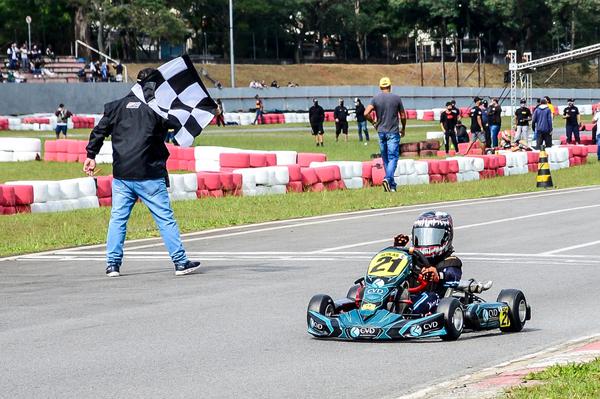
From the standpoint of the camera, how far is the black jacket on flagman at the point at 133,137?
10.6 meters

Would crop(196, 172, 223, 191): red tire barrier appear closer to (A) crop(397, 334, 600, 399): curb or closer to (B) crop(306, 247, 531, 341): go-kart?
(B) crop(306, 247, 531, 341): go-kart

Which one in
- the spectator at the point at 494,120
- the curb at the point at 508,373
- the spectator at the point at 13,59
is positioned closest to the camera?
the curb at the point at 508,373

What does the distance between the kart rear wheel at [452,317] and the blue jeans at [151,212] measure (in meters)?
3.65

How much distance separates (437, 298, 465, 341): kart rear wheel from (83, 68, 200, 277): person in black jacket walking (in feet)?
12.0

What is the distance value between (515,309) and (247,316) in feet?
6.01

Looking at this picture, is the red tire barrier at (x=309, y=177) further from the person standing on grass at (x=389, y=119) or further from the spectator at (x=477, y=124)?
the spectator at (x=477, y=124)

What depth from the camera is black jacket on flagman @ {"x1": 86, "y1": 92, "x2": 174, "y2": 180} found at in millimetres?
10594

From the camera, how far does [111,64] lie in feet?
198

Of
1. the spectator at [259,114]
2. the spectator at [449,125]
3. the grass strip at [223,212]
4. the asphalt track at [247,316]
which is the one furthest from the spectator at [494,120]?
the spectator at [259,114]

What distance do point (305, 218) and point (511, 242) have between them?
3794mm

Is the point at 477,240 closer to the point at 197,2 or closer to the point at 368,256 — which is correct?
the point at 368,256

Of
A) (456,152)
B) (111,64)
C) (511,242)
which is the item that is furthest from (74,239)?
(111,64)

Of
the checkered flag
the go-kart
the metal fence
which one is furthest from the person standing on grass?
the metal fence

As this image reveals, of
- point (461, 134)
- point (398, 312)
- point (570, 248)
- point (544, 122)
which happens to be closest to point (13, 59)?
point (461, 134)
